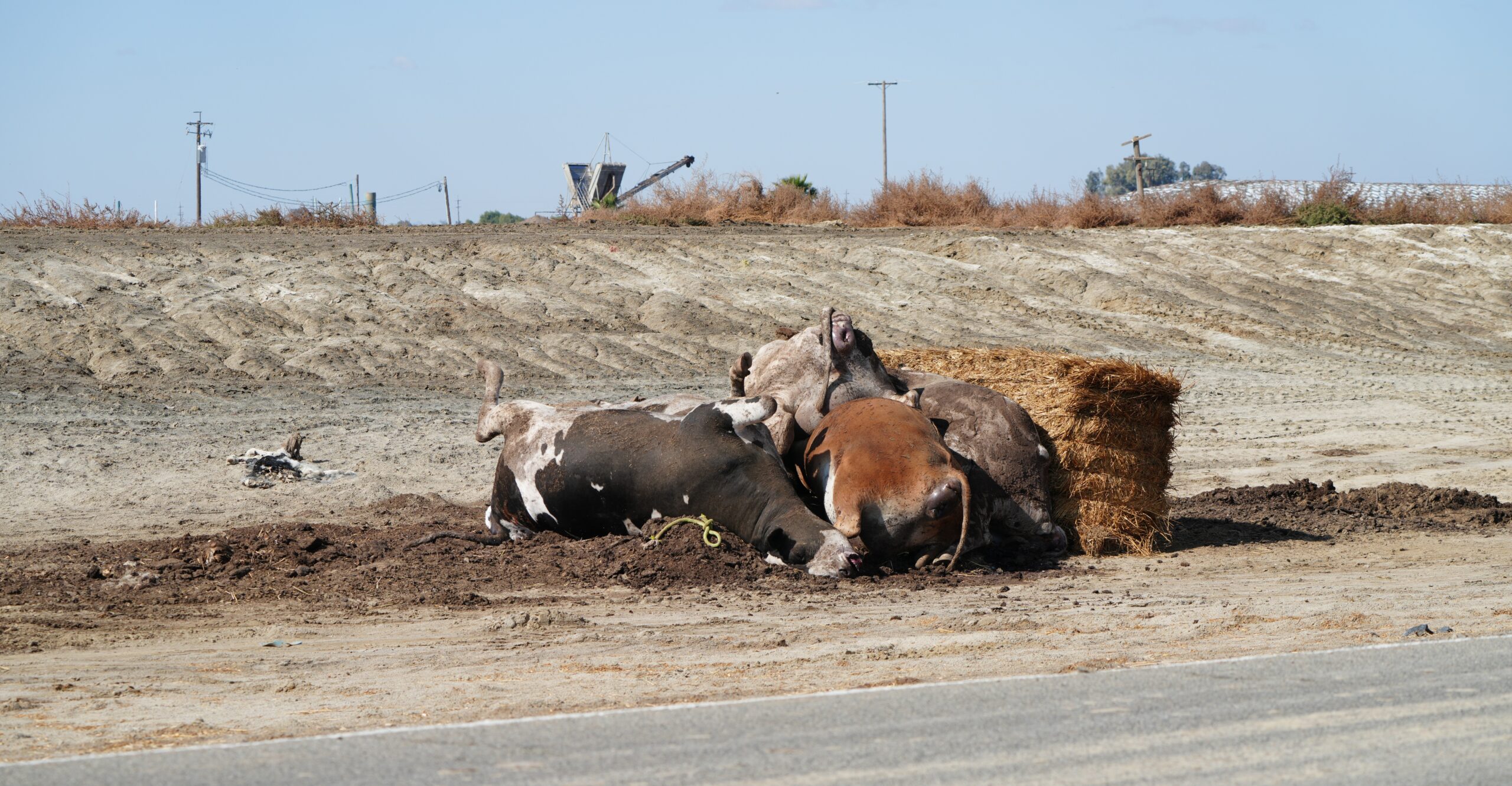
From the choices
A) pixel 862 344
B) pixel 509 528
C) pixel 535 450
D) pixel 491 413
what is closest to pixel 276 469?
pixel 491 413

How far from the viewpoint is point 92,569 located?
9086 millimetres

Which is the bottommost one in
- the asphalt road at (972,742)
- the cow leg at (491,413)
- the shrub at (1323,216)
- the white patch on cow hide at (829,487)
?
the asphalt road at (972,742)

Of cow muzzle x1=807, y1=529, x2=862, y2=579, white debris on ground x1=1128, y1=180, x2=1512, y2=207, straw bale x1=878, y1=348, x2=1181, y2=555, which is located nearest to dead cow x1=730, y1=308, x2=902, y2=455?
straw bale x1=878, y1=348, x2=1181, y2=555

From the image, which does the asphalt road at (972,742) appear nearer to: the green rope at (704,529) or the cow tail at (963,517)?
the cow tail at (963,517)

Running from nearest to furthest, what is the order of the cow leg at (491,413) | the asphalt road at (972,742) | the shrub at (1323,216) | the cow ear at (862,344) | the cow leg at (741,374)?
the asphalt road at (972,742), the cow ear at (862,344), the cow leg at (491,413), the cow leg at (741,374), the shrub at (1323,216)

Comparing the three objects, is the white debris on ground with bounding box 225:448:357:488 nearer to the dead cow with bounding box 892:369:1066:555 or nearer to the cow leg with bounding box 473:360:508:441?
the cow leg with bounding box 473:360:508:441

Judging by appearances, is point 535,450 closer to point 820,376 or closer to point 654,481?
point 654,481

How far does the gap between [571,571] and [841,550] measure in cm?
180

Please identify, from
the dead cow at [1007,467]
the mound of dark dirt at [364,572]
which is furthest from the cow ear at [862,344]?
the mound of dark dirt at [364,572]

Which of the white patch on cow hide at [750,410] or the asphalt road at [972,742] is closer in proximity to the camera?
the asphalt road at [972,742]

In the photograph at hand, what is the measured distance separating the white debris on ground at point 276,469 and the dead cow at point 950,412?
4.67 metres

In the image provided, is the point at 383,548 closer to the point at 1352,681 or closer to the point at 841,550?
the point at 841,550

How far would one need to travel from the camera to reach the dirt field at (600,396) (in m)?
6.66

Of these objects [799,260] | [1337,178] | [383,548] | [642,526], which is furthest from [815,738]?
[1337,178]
